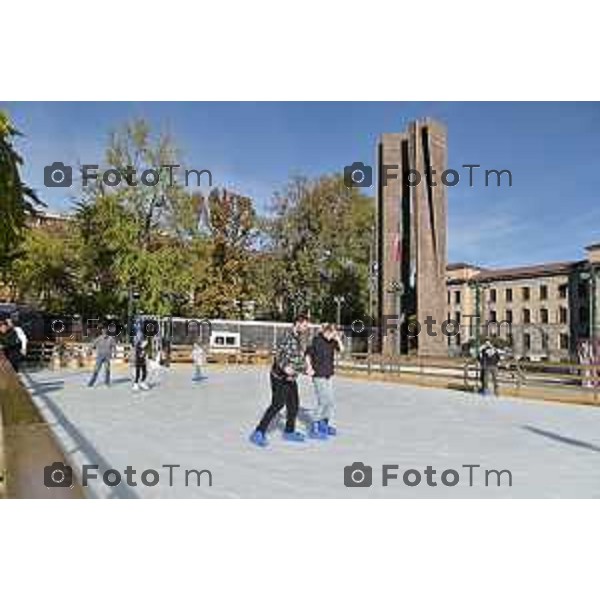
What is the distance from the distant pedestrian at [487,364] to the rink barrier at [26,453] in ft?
42.3

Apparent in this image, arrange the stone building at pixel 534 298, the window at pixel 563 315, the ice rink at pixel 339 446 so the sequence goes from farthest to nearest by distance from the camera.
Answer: the window at pixel 563 315
the stone building at pixel 534 298
the ice rink at pixel 339 446

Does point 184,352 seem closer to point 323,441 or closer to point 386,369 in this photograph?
point 386,369

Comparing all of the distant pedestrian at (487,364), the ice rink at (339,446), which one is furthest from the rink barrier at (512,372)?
the ice rink at (339,446)

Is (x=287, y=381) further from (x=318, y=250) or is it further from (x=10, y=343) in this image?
(x=318, y=250)

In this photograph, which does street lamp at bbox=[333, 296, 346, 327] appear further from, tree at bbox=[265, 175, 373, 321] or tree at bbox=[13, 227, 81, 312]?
tree at bbox=[13, 227, 81, 312]

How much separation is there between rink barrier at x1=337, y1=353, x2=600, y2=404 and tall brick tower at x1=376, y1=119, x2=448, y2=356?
13.9 metres

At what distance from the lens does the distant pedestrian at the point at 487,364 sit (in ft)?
56.8

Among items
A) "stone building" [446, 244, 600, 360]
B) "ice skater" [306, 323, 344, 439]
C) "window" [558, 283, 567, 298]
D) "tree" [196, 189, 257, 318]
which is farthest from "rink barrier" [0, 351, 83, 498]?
"window" [558, 283, 567, 298]

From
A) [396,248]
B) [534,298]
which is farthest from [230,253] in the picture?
[534,298]

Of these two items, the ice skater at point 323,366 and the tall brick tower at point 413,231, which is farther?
the tall brick tower at point 413,231

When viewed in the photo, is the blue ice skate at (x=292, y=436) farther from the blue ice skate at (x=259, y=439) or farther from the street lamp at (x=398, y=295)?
the street lamp at (x=398, y=295)
